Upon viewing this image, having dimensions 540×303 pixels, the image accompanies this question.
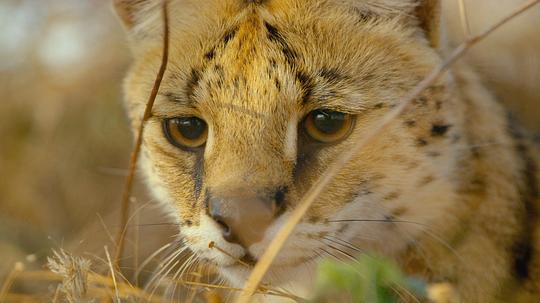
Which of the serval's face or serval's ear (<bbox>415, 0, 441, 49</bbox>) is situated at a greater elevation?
serval's ear (<bbox>415, 0, 441, 49</bbox>)

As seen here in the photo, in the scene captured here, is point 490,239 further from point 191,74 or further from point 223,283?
point 191,74

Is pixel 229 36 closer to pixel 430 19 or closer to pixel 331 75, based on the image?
pixel 331 75

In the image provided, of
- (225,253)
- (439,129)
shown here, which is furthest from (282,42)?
(225,253)

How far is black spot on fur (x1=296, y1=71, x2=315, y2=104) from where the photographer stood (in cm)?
209

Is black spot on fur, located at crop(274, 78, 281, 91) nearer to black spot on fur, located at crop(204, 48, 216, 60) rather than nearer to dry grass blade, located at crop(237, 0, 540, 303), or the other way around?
black spot on fur, located at crop(204, 48, 216, 60)

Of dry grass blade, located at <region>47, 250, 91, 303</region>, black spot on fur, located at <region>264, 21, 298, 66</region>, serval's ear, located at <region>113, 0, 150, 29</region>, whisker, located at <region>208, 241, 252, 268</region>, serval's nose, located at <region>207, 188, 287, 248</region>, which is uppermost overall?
serval's ear, located at <region>113, 0, 150, 29</region>

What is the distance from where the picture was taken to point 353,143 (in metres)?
2.15

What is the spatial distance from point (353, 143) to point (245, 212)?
446 millimetres

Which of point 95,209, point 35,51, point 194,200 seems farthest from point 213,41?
point 35,51

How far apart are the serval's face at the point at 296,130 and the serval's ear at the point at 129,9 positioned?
10.1 inches

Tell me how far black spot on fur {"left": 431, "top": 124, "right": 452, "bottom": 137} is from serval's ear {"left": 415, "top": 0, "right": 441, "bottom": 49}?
0.26 m

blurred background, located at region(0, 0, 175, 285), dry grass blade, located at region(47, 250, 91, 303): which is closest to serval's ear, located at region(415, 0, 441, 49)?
dry grass blade, located at region(47, 250, 91, 303)

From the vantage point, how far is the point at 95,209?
409cm

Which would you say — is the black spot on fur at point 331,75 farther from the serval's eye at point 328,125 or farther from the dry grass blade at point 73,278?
the dry grass blade at point 73,278
